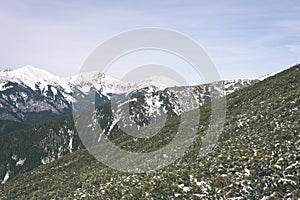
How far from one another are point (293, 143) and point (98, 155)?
204 ft

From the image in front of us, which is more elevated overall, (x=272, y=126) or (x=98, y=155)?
(x=272, y=126)

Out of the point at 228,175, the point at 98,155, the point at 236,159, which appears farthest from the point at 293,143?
the point at 98,155

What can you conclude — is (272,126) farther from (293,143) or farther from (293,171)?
(293,171)

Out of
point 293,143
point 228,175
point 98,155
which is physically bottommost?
point 98,155

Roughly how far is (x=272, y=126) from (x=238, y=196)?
59.1ft

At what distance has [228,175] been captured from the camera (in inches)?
1097

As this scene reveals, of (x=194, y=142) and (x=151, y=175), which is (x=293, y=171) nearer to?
(x=151, y=175)

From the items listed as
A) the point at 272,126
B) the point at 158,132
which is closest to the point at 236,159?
the point at 272,126

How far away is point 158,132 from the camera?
84.5 m

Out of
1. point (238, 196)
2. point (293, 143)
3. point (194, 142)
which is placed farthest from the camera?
point (194, 142)

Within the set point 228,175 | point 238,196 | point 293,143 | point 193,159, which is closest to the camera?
point 238,196

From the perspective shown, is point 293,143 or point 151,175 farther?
point 151,175

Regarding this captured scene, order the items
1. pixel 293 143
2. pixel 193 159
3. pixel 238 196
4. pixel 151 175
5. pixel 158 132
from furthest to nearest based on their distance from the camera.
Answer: pixel 158 132, pixel 193 159, pixel 151 175, pixel 293 143, pixel 238 196

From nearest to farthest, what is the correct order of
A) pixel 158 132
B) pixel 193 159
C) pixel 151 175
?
pixel 151 175, pixel 193 159, pixel 158 132
